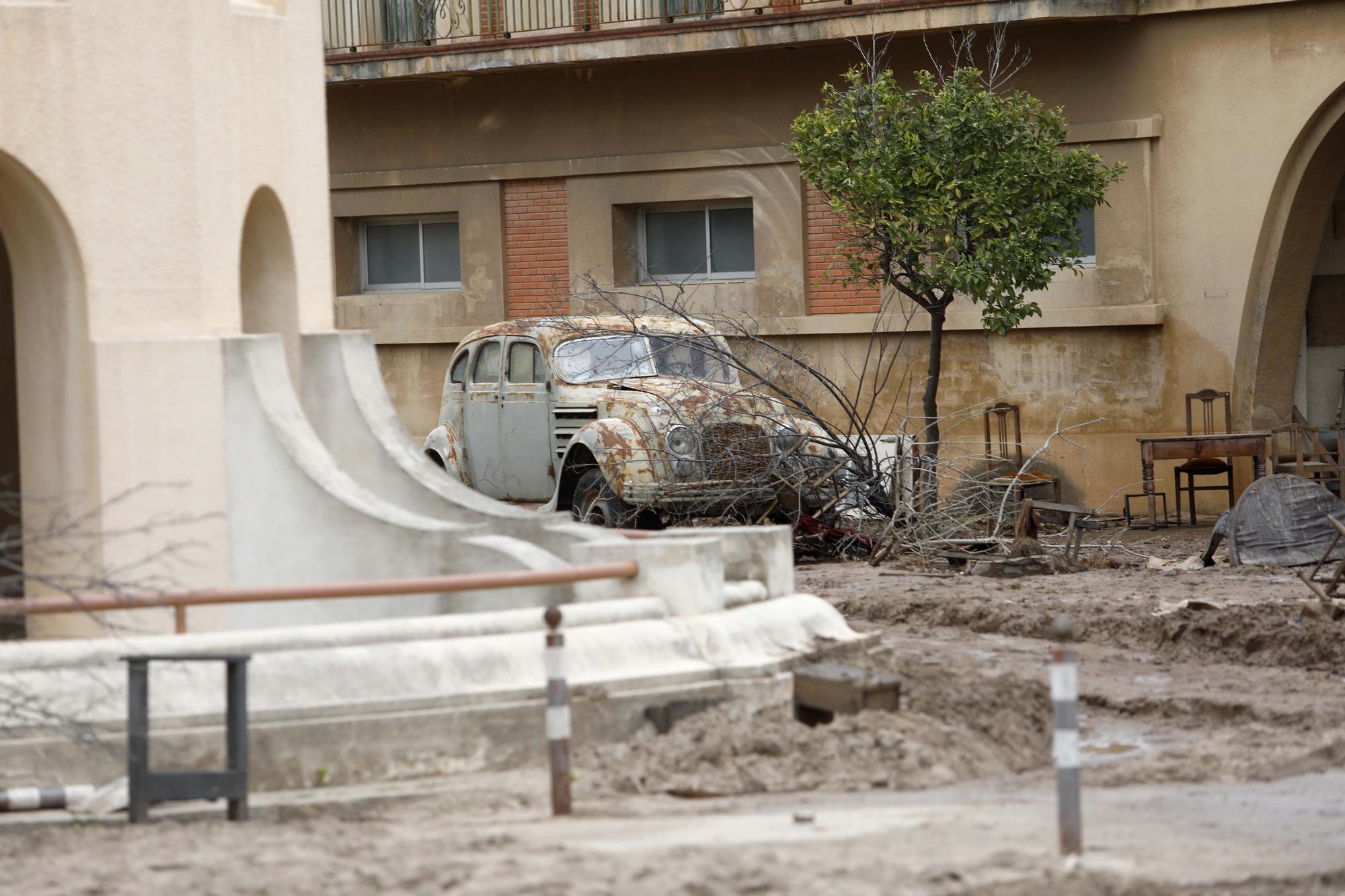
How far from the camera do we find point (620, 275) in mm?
22891

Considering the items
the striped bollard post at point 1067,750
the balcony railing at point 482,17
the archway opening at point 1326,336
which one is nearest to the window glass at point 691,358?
the balcony railing at point 482,17

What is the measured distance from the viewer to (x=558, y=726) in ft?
23.0

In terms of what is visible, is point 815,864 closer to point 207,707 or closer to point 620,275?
point 207,707

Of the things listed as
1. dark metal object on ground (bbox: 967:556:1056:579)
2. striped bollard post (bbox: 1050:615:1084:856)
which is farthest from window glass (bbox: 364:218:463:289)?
striped bollard post (bbox: 1050:615:1084:856)

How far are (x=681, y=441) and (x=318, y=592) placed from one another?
25.6 feet

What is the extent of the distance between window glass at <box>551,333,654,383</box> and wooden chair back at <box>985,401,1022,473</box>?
4287mm

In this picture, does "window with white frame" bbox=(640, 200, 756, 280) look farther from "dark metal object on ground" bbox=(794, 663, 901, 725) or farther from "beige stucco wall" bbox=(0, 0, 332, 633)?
"dark metal object on ground" bbox=(794, 663, 901, 725)

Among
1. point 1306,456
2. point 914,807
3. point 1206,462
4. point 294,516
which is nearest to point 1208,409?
point 1206,462

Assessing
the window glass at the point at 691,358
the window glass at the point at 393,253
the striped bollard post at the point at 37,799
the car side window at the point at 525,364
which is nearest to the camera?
the striped bollard post at the point at 37,799

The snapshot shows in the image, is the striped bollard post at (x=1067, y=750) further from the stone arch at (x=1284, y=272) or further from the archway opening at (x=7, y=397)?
the stone arch at (x=1284, y=272)

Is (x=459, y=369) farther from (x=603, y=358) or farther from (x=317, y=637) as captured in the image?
(x=317, y=637)

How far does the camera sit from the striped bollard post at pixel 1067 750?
5867 mm

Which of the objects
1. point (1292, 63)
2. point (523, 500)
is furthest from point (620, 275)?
point (1292, 63)

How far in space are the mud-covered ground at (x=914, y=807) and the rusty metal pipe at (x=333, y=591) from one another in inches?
32.2
